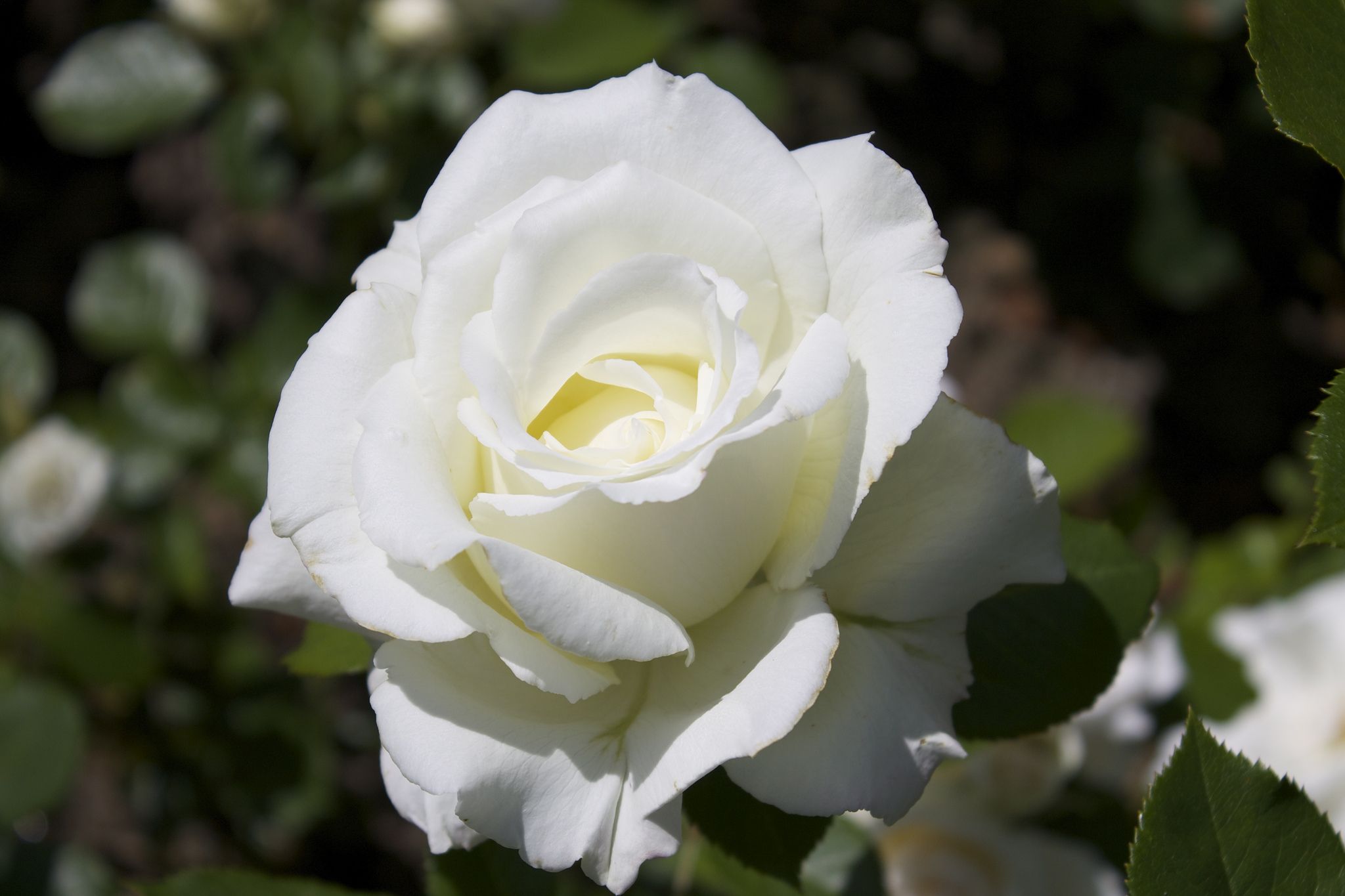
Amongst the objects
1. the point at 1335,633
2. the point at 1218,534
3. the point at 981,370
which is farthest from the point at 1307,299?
the point at 1335,633

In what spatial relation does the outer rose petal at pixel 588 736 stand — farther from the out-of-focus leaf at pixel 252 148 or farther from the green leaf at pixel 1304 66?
the out-of-focus leaf at pixel 252 148

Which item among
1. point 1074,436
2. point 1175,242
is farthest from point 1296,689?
point 1175,242

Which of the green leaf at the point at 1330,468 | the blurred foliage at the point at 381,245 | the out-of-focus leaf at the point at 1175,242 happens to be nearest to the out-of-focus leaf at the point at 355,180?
the blurred foliage at the point at 381,245

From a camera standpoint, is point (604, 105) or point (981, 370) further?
point (981, 370)

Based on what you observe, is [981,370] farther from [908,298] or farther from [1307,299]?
[908,298]

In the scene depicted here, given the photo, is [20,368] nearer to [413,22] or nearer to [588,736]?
[413,22]

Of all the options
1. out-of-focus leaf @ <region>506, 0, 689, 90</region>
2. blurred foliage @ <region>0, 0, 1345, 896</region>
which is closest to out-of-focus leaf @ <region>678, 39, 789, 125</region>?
blurred foliage @ <region>0, 0, 1345, 896</region>

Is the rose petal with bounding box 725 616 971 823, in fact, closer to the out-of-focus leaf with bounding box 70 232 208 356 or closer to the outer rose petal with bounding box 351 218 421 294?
the outer rose petal with bounding box 351 218 421 294
